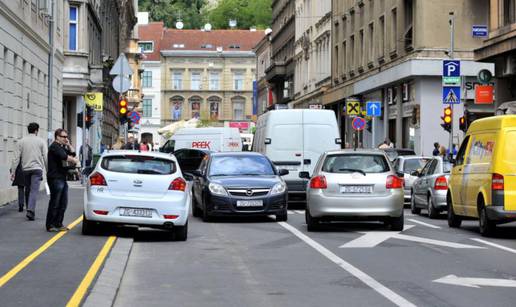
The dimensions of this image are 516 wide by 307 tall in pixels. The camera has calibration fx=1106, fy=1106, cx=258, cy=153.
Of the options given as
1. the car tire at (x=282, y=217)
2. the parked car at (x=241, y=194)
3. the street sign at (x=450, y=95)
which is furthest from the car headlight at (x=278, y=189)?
the street sign at (x=450, y=95)

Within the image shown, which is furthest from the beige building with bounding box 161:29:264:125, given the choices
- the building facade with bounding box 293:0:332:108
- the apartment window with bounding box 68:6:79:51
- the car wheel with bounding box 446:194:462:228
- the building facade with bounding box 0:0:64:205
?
the car wheel with bounding box 446:194:462:228

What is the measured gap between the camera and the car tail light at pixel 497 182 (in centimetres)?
1883

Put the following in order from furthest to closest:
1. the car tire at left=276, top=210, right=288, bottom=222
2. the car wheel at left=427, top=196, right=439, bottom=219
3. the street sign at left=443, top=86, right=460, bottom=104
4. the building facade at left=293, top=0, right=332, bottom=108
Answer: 1. the building facade at left=293, top=0, right=332, bottom=108
2. the street sign at left=443, top=86, right=460, bottom=104
3. the car wheel at left=427, top=196, right=439, bottom=219
4. the car tire at left=276, top=210, right=288, bottom=222

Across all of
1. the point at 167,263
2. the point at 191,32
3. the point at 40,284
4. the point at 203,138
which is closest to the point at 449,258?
the point at 167,263

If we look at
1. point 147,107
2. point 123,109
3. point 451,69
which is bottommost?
point 123,109

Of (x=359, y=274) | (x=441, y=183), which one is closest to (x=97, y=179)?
(x=359, y=274)

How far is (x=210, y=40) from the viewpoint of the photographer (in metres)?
141

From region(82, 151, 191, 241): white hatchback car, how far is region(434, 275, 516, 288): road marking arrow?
6.14 meters

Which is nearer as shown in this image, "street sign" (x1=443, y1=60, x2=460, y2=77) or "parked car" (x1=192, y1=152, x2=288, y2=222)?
"parked car" (x1=192, y1=152, x2=288, y2=222)

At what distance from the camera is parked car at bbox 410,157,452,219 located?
25.4 metres

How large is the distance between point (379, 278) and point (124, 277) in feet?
9.86

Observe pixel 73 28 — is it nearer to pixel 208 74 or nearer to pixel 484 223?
pixel 484 223

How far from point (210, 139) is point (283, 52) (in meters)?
46.7

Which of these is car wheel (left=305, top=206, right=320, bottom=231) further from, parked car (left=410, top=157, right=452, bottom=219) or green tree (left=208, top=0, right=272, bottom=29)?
green tree (left=208, top=0, right=272, bottom=29)
